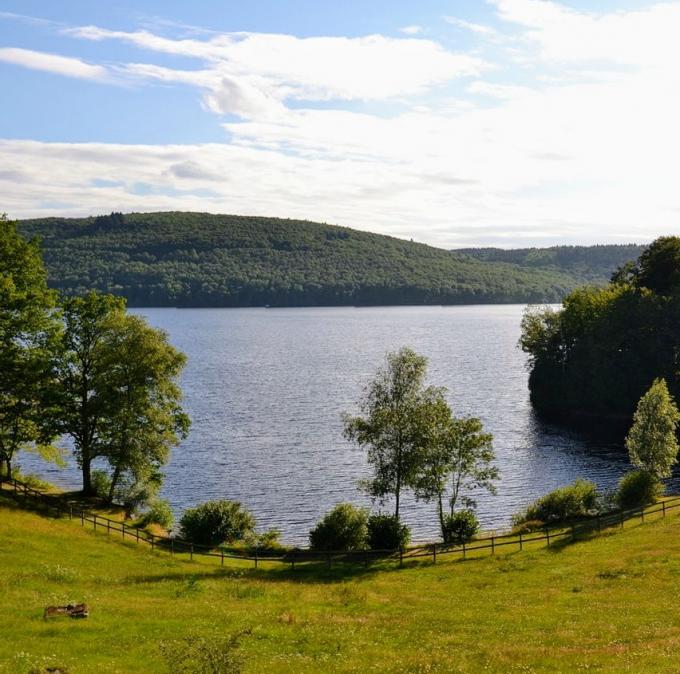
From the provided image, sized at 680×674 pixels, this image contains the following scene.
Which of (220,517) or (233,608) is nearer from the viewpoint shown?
(233,608)

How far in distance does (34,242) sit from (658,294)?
316ft

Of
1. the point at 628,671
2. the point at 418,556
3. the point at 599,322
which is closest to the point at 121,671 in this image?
the point at 628,671

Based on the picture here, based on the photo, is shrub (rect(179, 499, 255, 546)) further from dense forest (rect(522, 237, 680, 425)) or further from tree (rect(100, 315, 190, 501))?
dense forest (rect(522, 237, 680, 425))

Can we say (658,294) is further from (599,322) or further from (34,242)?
(34,242)

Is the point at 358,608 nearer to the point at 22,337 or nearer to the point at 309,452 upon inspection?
the point at 22,337

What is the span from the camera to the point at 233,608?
32406 mm

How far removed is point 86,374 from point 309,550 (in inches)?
898

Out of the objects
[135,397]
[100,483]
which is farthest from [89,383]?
[100,483]

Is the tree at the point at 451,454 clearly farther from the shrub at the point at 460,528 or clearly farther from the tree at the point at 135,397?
the tree at the point at 135,397

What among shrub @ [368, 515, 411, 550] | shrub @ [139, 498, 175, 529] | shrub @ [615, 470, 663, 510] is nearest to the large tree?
shrub @ [139, 498, 175, 529]

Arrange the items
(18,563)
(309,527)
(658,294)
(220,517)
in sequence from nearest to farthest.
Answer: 1. (18,563)
2. (220,517)
3. (309,527)
4. (658,294)

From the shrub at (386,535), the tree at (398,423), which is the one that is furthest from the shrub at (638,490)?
the shrub at (386,535)

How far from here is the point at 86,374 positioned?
58.0 m

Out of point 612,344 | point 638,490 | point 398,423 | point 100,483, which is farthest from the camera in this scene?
point 612,344
